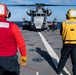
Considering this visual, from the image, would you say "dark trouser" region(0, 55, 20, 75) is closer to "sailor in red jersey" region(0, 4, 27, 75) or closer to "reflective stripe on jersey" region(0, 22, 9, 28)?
"sailor in red jersey" region(0, 4, 27, 75)

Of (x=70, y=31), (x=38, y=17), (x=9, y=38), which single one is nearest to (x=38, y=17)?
(x=38, y=17)

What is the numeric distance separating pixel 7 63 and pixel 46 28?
26.6 meters

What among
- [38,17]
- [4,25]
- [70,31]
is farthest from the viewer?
[38,17]

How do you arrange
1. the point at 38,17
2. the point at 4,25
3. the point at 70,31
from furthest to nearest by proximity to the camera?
the point at 38,17 < the point at 70,31 < the point at 4,25

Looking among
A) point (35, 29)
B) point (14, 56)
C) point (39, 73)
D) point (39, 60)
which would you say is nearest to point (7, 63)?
point (14, 56)

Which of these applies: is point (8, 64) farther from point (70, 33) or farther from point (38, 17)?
point (38, 17)

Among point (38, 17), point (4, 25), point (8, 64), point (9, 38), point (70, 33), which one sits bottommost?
point (38, 17)

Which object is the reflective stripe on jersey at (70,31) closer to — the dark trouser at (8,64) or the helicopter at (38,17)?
the dark trouser at (8,64)

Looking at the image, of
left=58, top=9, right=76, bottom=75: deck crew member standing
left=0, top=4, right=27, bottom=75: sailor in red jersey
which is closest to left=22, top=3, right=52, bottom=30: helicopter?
left=58, top=9, right=76, bottom=75: deck crew member standing

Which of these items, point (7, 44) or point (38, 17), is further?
point (38, 17)

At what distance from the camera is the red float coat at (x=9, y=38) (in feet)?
13.9

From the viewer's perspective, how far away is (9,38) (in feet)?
14.1

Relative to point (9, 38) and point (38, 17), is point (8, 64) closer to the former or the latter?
point (9, 38)

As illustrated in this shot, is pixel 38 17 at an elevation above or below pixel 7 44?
below
